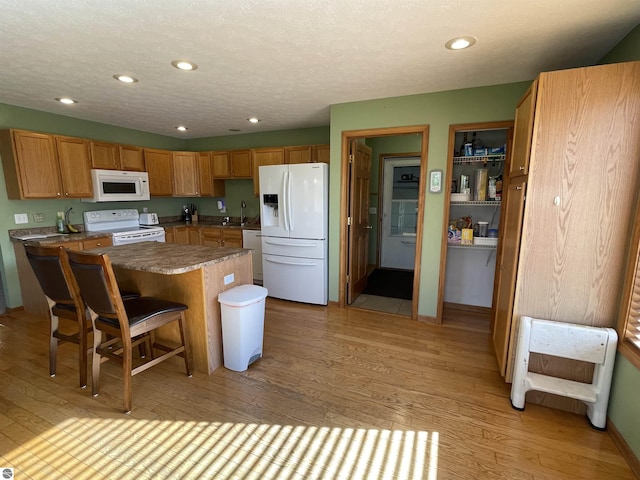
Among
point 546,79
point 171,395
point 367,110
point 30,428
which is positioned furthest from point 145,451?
point 367,110

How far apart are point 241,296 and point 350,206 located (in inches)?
73.2

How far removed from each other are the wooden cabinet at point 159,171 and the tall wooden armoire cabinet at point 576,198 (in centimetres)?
497

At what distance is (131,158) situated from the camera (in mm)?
4477

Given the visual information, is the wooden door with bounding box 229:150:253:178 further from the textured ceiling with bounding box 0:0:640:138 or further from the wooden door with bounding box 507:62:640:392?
the wooden door with bounding box 507:62:640:392

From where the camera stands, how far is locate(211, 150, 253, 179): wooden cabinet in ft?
16.0

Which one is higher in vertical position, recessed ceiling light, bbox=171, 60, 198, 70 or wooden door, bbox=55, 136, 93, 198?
recessed ceiling light, bbox=171, 60, 198, 70

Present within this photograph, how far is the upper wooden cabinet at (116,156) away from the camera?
4023mm

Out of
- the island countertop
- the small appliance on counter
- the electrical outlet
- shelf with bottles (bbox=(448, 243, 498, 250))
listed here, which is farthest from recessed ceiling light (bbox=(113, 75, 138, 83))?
shelf with bottles (bbox=(448, 243, 498, 250))

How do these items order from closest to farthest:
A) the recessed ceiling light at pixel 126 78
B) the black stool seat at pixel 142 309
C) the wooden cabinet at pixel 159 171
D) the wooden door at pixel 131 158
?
the black stool seat at pixel 142 309 → the recessed ceiling light at pixel 126 78 → the wooden door at pixel 131 158 → the wooden cabinet at pixel 159 171

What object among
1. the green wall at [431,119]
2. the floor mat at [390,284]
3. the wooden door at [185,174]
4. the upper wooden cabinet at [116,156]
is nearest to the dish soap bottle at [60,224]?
the upper wooden cabinet at [116,156]

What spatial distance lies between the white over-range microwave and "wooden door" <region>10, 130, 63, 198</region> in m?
0.39

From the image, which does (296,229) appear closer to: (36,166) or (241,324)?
(241,324)

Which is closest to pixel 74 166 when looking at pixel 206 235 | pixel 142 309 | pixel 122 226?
pixel 122 226

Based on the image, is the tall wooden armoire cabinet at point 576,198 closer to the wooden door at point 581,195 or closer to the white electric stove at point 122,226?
the wooden door at point 581,195
